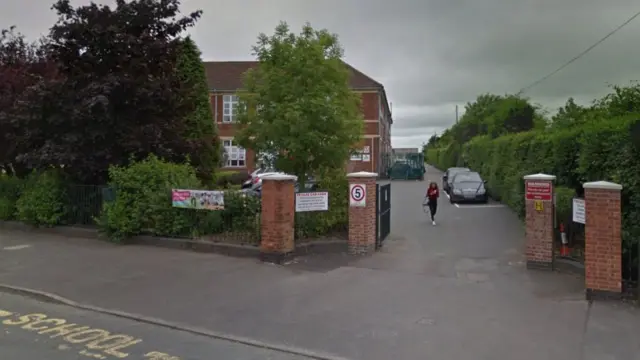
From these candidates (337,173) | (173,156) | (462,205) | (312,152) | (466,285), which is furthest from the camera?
(462,205)

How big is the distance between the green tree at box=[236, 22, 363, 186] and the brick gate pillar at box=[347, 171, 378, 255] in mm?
2685

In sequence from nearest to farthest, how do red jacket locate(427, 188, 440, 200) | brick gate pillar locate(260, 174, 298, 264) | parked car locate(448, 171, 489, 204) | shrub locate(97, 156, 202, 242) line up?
1. brick gate pillar locate(260, 174, 298, 264)
2. shrub locate(97, 156, 202, 242)
3. red jacket locate(427, 188, 440, 200)
4. parked car locate(448, 171, 489, 204)

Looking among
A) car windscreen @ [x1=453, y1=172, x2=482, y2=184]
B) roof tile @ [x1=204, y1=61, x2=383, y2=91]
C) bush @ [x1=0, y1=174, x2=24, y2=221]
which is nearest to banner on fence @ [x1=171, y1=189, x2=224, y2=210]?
bush @ [x1=0, y1=174, x2=24, y2=221]

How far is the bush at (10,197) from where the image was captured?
15891 mm

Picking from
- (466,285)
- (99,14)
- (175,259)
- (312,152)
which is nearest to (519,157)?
(312,152)

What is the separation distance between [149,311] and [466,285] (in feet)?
16.7

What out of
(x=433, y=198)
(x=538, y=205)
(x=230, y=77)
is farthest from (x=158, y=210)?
(x=230, y=77)

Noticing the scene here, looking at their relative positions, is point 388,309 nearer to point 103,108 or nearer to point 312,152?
point 312,152

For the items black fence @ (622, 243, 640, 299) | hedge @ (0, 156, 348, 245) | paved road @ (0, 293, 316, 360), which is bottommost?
paved road @ (0, 293, 316, 360)

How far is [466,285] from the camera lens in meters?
8.80

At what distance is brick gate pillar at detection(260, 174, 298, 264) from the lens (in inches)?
417

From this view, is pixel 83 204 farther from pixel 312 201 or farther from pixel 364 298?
pixel 364 298

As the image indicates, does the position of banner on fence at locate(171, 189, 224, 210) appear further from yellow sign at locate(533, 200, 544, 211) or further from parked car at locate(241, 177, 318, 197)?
yellow sign at locate(533, 200, 544, 211)

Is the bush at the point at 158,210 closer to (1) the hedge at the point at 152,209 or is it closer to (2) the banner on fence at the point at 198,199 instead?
(1) the hedge at the point at 152,209
